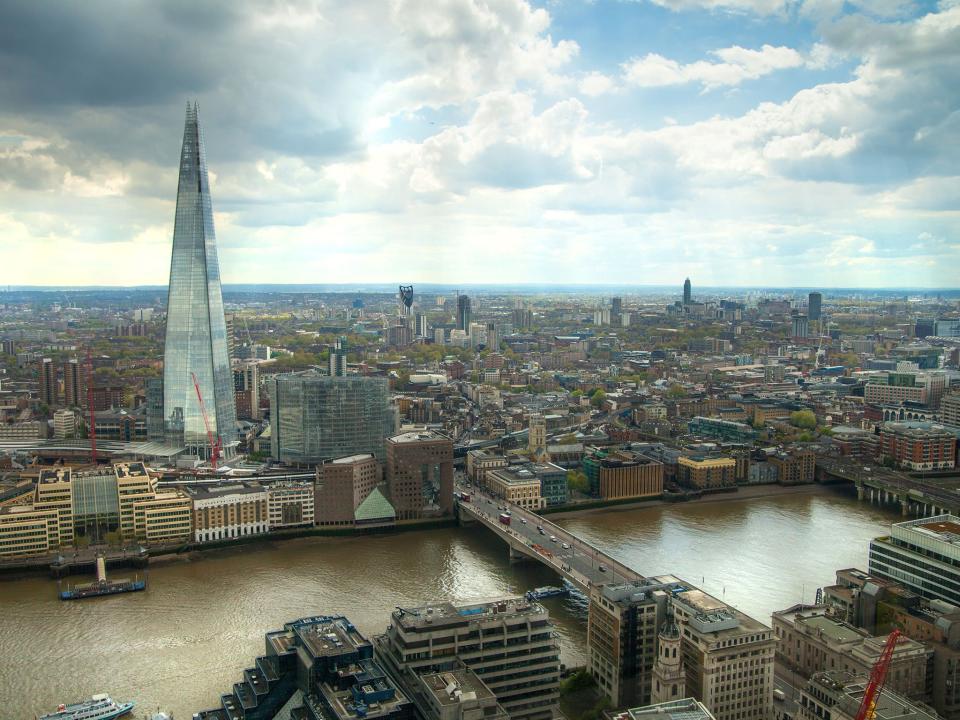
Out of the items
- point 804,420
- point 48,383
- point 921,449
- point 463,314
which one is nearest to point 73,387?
point 48,383

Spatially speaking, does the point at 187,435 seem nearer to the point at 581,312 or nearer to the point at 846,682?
the point at 846,682

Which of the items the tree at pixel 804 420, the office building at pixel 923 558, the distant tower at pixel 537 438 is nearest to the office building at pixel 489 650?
the office building at pixel 923 558

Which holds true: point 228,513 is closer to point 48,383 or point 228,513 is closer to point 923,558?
point 923,558

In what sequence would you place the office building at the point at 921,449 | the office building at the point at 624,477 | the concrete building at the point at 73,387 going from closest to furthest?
the office building at the point at 624,477
the office building at the point at 921,449
the concrete building at the point at 73,387

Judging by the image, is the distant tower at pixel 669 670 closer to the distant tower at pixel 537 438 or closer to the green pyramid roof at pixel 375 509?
the green pyramid roof at pixel 375 509

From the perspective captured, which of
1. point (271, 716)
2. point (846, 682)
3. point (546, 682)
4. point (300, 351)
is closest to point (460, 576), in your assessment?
point (546, 682)

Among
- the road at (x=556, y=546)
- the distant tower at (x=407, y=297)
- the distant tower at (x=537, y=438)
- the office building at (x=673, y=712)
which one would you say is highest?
the distant tower at (x=407, y=297)
